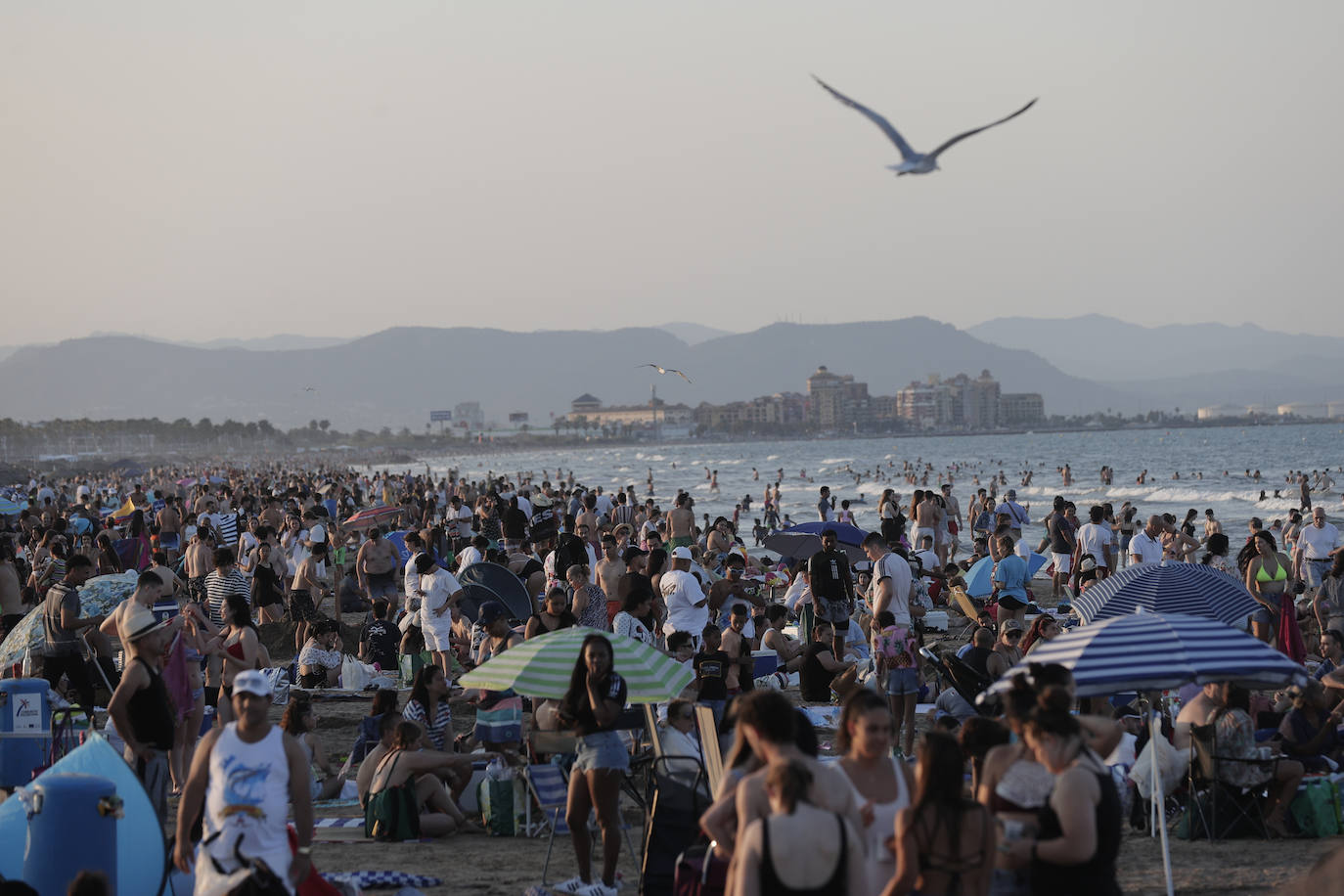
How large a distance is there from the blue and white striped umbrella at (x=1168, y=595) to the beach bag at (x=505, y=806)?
12.0ft

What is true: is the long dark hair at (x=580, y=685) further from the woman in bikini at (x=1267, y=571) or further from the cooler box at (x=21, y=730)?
the woman in bikini at (x=1267, y=571)

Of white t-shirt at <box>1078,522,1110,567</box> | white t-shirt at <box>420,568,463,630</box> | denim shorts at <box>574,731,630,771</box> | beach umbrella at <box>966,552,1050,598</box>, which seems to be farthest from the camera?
Answer: white t-shirt at <box>1078,522,1110,567</box>

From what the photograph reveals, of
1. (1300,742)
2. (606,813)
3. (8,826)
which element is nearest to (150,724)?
(8,826)

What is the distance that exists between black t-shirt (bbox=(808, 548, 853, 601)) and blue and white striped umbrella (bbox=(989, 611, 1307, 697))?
514 centimetres

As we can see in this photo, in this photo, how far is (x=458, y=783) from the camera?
762 cm

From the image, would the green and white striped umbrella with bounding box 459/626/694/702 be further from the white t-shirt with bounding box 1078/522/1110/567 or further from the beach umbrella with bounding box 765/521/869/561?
the white t-shirt with bounding box 1078/522/1110/567

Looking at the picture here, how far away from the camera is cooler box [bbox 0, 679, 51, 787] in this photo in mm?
6684

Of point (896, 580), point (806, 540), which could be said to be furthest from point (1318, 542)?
point (896, 580)

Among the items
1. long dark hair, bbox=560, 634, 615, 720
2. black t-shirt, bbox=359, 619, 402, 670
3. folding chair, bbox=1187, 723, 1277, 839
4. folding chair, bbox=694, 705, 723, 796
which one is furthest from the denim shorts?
black t-shirt, bbox=359, 619, 402, 670

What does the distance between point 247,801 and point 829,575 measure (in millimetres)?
6932

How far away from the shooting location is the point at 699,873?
507 cm

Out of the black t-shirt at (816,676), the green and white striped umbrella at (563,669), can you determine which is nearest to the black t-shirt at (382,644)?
the black t-shirt at (816,676)

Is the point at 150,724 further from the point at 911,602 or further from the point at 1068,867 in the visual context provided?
the point at 911,602

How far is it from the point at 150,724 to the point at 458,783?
6.69 feet
